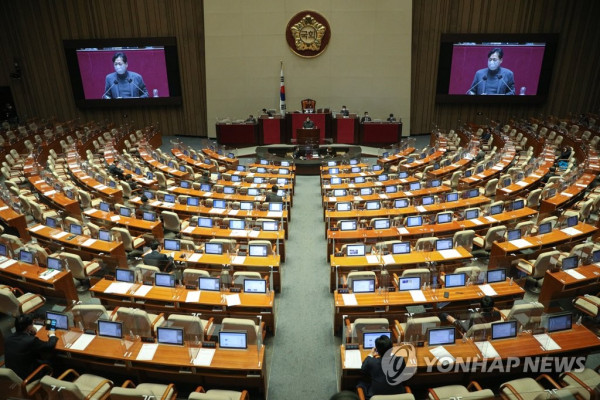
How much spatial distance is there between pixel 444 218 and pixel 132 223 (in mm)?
7699

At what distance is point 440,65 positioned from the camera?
2217 centimetres

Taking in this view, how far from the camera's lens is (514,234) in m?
8.96

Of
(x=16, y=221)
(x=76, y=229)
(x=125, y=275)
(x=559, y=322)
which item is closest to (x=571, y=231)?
(x=559, y=322)

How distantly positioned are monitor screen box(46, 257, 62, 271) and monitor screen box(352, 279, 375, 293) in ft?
18.9

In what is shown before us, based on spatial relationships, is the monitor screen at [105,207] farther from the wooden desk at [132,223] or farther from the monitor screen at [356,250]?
the monitor screen at [356,250]

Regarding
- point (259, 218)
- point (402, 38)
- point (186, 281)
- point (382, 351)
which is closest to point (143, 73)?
point (402, 38)

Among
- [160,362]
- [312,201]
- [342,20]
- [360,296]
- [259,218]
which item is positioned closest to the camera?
[160,362]

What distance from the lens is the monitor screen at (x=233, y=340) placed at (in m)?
5.91

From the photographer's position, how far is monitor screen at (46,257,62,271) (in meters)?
8.20

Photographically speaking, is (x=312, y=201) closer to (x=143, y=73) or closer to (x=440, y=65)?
(x=440, y=65)

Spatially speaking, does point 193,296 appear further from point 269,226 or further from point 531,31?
point 531,31

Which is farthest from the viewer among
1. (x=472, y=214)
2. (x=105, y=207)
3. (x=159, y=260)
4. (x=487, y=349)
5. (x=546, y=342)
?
(x=105, y=207)

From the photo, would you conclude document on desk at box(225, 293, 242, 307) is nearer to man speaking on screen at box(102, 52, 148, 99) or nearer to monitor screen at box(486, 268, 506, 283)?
monitor screen at box(486, 268, 506, 283)

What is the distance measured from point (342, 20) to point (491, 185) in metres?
13.3
